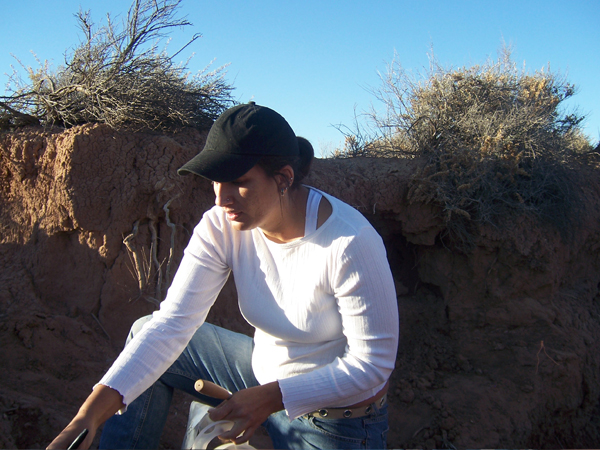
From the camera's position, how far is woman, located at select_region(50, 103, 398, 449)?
161cm

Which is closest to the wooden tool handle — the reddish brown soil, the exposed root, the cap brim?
the cap brim

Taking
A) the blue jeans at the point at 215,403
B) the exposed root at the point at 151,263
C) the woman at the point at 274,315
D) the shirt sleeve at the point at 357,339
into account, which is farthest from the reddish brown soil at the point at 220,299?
the shirt sleeve at the point at 357,339

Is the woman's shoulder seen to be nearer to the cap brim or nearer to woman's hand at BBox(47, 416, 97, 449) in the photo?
the cap brim

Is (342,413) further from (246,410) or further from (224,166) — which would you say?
(224,166)

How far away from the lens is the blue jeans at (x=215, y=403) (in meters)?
1.72

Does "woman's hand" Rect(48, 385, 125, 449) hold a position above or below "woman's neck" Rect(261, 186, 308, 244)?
below

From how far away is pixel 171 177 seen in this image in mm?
3525

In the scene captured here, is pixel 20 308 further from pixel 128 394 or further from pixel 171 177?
pixel 128 394

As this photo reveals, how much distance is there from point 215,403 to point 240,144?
111cm

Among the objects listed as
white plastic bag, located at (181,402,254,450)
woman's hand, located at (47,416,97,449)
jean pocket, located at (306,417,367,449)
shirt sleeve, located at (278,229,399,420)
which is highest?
shirt sleeve, located at (278,229,399,420)

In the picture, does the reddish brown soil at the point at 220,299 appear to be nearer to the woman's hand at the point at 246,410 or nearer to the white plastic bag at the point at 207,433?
the white plastic bag at the point at 207,433

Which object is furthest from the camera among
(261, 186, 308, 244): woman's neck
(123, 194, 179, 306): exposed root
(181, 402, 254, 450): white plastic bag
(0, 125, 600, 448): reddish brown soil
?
(123, 194, 179, 306): exposed root

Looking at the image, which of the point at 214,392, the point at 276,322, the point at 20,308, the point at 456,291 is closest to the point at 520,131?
the point at 456,291

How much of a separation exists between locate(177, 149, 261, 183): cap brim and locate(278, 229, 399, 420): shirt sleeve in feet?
1.59
